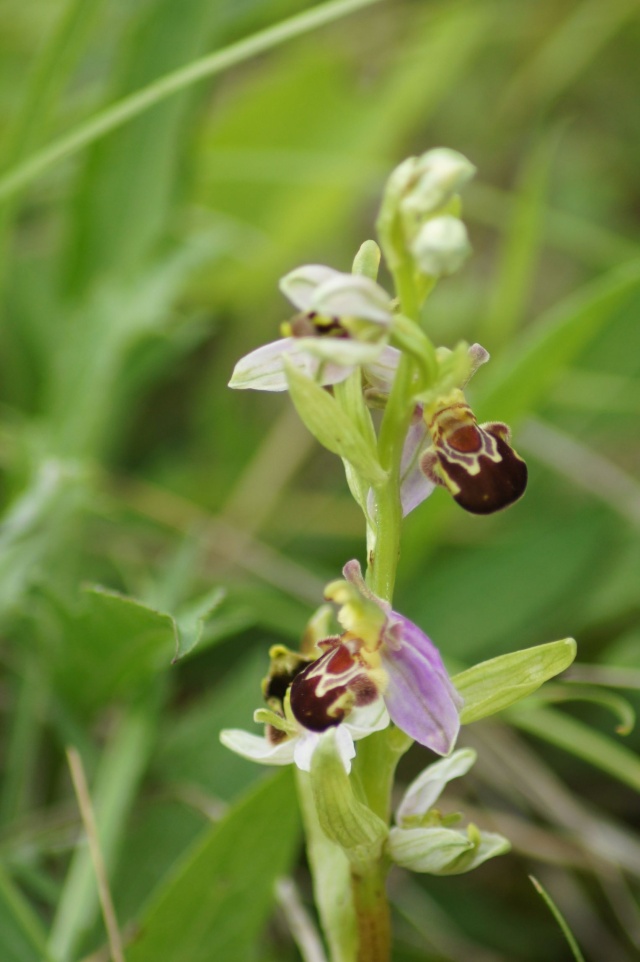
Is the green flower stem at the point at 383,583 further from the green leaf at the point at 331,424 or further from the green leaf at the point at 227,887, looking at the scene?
the green leaf at the point at 227,887

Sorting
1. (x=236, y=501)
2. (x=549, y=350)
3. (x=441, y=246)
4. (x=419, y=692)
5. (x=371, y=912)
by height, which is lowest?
(x=371, y=912)

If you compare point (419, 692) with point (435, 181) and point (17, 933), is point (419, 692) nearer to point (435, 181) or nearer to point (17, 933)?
point (435, 181)

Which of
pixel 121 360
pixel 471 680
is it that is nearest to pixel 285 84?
pixel 121 360

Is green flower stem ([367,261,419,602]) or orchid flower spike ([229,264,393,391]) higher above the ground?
orchid flower spike ([229,264,393,391])

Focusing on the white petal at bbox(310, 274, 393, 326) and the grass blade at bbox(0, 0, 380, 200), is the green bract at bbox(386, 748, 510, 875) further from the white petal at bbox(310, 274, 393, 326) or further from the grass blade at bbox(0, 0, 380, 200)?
the grass blade at bbox(0, 0, 380, 200)

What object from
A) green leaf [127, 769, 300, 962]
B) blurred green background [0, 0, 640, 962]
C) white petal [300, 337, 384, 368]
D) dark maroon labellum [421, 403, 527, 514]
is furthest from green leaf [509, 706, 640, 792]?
white petal [300, 337, 384, 368]

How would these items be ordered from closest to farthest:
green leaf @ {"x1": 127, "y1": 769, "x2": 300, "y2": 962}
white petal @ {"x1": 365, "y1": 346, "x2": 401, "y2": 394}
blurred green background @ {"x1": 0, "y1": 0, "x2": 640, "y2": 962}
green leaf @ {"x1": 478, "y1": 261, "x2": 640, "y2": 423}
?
1. white petal @ {"x1": 365, "y1": 346, "x2": 401, "y2": 394}
2. green leaf @ {"x1": 127, "y1": 769, "x2": 300, "y2": 962}
3. blurred green background @ {"x1": 0, "y1": 0, "x2": 640, "y2": 962}
4. green leaf @ {"x1": 478, "y1": 261, "x2": 640, "y2": 423}

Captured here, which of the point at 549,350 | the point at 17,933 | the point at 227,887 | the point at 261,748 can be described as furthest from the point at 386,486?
the point at 549,350
